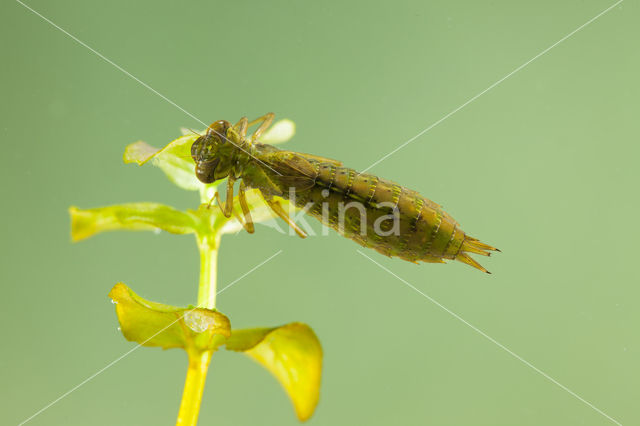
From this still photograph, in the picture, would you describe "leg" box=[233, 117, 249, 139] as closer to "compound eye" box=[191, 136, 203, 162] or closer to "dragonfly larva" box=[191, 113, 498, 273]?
"dragonfly larva" box=[191, 113, 498, 273]

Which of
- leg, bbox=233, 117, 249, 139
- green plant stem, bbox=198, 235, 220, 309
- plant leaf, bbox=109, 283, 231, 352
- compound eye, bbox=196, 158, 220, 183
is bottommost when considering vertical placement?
plant leaf, bbox=109, 283, 231, 352

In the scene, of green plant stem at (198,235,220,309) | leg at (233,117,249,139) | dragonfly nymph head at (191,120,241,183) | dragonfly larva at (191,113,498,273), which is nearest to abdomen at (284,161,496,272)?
dragonfly larva at (191,113,498,273)

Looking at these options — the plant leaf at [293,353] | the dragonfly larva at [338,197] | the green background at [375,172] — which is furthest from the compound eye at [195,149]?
the plant leaf at [293,353]

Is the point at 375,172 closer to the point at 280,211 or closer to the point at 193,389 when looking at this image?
the point at 280,211

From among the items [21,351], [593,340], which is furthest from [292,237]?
[593,340]

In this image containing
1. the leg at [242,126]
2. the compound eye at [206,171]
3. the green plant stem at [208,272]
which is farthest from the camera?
the leg at [242,126]

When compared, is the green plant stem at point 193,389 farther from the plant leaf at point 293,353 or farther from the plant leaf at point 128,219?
the plant leaf at point 128,219
